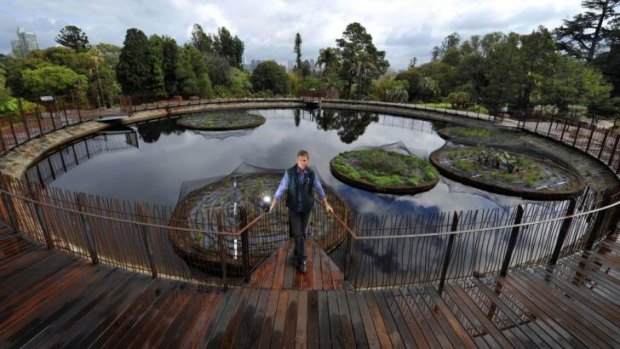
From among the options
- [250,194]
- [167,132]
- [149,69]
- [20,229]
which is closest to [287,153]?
[250,194]

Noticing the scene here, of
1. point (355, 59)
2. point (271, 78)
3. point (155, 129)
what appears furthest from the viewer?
point (271, 78)

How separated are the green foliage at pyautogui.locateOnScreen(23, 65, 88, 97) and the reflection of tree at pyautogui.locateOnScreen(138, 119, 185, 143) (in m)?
8.91

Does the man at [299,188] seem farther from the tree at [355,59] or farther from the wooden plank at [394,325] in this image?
the tree at [355,59]

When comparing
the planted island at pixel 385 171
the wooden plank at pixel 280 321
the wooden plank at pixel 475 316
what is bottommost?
the planted island at pixel 385 171

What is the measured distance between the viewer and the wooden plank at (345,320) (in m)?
3.22

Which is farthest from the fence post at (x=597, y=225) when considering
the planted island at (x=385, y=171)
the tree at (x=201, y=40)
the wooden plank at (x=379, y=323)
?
the tree at (x=201, y=40)

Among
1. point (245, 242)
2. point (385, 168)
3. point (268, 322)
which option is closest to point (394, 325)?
point (268, 322)

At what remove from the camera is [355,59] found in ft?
121

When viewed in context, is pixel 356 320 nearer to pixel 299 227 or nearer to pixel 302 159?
pixel 299 227

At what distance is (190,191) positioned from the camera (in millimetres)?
9836

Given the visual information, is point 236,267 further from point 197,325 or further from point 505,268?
point 505,268

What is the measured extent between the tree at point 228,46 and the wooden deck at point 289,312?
2091 inches

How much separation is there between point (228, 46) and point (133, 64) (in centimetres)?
2697

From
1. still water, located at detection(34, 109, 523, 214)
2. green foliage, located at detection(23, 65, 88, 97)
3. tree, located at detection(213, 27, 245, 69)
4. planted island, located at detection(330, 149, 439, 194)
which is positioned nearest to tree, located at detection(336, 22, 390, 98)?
still water, located at detection(34, 109, 523, 214)
